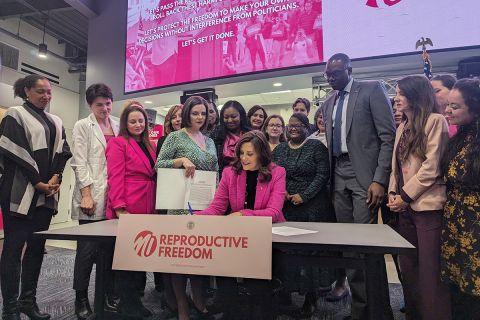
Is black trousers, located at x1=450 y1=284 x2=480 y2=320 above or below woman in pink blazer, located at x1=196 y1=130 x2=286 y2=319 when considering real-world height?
below

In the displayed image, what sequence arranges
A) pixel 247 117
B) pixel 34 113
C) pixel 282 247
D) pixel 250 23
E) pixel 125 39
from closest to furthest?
1. pixel 282 247
2. pixel 34 113
3. pixel 247 117
4. pixel 250 23
5. pixel 125 39

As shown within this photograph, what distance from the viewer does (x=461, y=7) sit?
3236 mm

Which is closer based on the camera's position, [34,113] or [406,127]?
[406,127]

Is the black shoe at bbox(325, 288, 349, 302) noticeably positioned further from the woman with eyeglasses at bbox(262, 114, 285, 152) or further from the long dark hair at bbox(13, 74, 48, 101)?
the long dark hair at bbox(13, 74, 48, 101)

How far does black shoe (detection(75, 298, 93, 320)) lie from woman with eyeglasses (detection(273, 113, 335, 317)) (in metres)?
1.27

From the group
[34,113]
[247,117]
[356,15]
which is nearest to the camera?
[34,113]

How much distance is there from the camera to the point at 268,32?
4.02 meters

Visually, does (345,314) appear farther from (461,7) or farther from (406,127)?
(461,7)

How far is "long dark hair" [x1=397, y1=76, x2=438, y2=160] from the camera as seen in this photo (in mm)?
1602

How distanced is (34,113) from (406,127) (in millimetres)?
2240

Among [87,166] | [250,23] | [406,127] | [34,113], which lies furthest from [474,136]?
[250,23]

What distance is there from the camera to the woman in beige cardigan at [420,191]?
1531mm

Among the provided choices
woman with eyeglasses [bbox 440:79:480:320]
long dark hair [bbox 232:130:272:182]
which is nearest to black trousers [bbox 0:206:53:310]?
long dark hair [bbox 232:130:272:182]

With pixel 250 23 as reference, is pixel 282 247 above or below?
below
